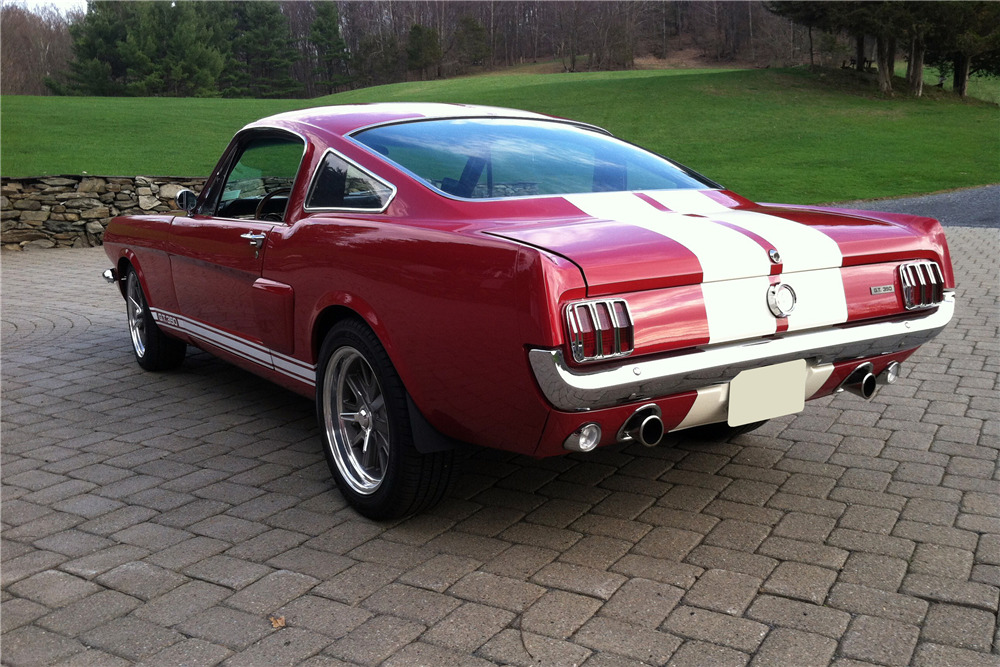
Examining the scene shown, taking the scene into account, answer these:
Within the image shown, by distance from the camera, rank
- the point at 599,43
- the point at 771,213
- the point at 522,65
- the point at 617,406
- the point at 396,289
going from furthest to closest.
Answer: the point at 522,65, the point at 599,43, the point at 771,213, the point at 396,289, the point at 617,406

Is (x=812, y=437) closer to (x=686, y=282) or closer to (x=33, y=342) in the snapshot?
(x=686, y=282)

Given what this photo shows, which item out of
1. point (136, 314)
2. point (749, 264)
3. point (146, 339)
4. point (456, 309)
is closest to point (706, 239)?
point (749, 264)

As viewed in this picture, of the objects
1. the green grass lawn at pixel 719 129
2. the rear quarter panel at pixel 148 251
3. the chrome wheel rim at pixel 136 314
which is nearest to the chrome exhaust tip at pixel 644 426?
the rear quarter panel at pixel 148 251

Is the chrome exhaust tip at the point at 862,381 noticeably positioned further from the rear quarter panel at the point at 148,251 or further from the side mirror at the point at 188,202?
the rear quarter panel at the point at 148,251

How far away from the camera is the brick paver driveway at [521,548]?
2559 millimetres

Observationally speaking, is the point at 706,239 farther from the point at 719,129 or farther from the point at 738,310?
the point at 719,129

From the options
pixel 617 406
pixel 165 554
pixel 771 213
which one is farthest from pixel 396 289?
pixel 771 213

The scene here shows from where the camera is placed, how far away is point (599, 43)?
70188 mm

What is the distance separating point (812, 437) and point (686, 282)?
78.1 inches

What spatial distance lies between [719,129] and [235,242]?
30.7 meters

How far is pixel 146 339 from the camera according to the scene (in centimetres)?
584

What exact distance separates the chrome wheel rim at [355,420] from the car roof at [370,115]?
3.45 feet

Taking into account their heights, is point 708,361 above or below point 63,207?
above

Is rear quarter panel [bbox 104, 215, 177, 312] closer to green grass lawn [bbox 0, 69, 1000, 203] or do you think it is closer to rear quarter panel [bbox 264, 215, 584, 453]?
rear quarter panel [bbox 264, 215, 584, 453]
